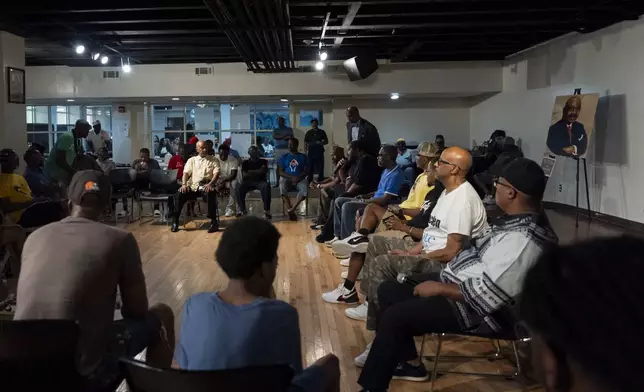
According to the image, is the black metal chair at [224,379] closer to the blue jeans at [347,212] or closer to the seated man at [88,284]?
the seated man at [88,284]

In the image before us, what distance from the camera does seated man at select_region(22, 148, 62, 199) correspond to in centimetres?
593

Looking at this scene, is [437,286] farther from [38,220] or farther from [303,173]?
[303,173]

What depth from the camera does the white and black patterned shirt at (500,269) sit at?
2.43 m

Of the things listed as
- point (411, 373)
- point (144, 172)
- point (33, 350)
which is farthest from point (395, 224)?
point (144, 172)

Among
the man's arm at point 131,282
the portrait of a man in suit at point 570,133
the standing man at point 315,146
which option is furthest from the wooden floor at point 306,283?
the standing man at point 315,146

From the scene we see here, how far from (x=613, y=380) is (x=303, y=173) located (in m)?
8.72

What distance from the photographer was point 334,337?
383cm

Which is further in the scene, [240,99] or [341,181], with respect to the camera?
[240,99]

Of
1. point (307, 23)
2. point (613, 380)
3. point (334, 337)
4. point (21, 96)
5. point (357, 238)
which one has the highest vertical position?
point (307, 23)

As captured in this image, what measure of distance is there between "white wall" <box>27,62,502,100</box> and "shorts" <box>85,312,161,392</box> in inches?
387

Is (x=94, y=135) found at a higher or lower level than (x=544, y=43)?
lower

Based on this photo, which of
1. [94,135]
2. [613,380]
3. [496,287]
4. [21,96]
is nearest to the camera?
[613,380]

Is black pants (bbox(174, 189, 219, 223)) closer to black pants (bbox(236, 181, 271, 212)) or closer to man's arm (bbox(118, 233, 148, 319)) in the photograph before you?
black pants (bbox(236, 181, 271, 212))

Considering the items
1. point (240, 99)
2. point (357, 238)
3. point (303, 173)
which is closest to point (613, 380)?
point (357, 238)
